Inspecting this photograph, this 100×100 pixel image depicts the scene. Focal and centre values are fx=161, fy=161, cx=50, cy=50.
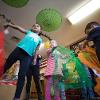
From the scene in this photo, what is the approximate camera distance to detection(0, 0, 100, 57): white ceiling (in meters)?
3.04

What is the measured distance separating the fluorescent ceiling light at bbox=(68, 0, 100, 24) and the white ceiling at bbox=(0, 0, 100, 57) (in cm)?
8

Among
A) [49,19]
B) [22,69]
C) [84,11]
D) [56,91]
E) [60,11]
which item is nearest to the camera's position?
[22,69]

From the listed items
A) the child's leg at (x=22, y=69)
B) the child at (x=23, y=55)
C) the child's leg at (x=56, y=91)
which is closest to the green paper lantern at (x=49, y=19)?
the child at (x=23, y=55)

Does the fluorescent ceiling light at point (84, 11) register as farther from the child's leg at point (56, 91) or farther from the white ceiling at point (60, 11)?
the child's leg at point (56, 91)

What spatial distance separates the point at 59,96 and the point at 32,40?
0.75m

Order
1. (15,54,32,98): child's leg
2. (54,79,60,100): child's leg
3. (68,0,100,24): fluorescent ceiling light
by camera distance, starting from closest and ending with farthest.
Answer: (15,54,32,98): child's leg
(54,79,60,100): child's leg
(68,0,100,24): fluorescent ceiling light

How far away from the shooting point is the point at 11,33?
413cm

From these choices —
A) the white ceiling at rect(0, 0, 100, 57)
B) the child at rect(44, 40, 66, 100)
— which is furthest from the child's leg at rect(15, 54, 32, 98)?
the white ceiling at rect(0, 0, 100, 57)

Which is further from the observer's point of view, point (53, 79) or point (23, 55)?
point (53, 79)

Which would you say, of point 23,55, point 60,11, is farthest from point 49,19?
point 60,11

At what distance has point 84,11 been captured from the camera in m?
3.04

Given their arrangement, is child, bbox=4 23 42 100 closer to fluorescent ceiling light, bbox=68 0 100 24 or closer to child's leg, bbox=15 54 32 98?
child's leg, bbox=15 54 32 98

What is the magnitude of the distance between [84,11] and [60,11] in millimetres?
472

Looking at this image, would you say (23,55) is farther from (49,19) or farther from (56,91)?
(49,19)
